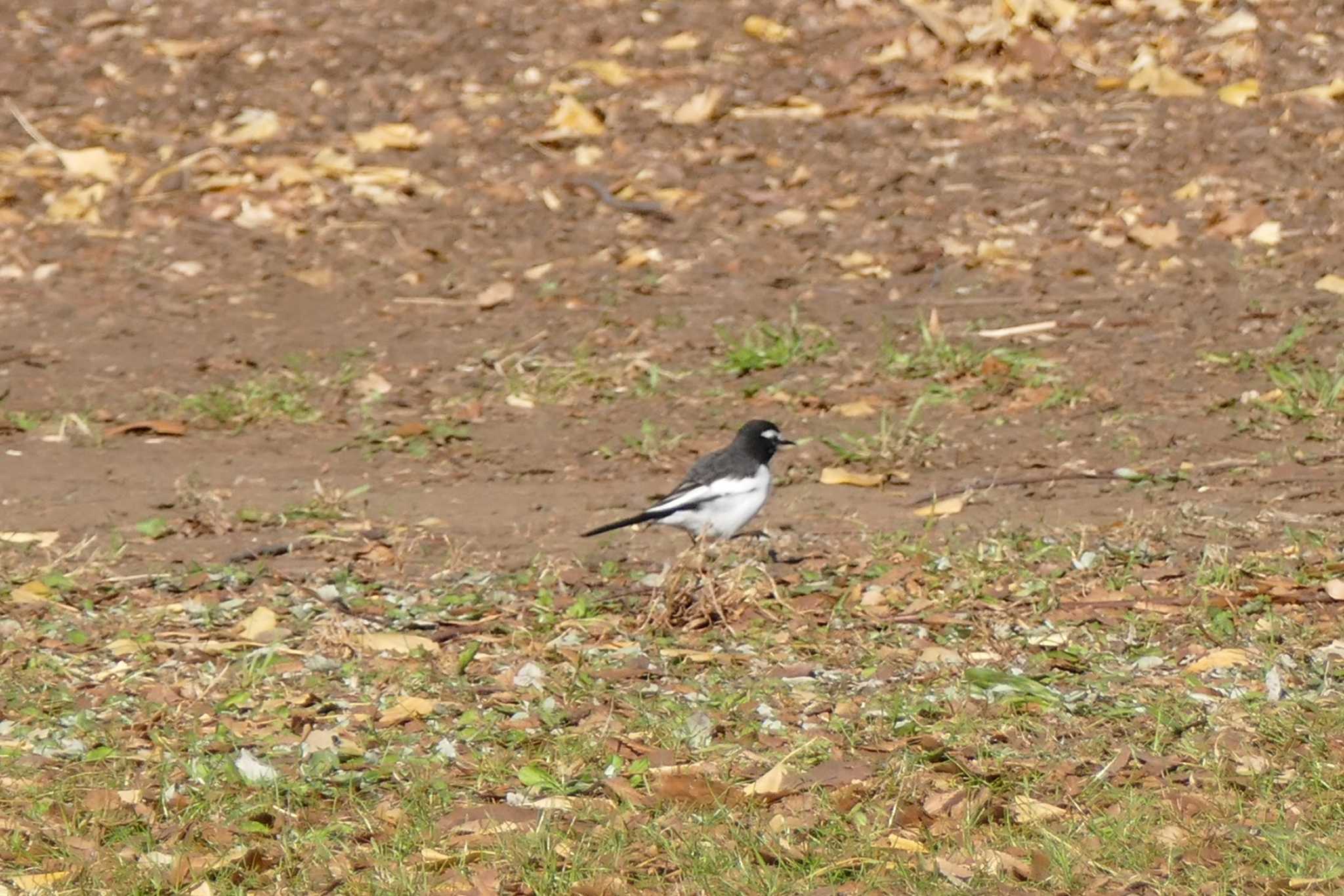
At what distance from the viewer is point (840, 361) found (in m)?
9.80

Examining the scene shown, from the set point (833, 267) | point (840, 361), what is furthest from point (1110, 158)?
point (840, 361)

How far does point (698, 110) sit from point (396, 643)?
6.73 m

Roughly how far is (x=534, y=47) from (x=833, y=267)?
11.5 ft

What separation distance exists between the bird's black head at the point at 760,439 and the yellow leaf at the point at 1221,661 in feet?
7.68

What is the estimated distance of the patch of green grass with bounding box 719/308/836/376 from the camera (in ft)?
32.0

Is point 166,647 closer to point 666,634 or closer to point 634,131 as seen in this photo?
point 666,634

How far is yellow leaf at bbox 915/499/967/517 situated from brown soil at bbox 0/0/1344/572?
0.24ft

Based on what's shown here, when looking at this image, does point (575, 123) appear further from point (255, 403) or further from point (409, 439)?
point (409, 439)

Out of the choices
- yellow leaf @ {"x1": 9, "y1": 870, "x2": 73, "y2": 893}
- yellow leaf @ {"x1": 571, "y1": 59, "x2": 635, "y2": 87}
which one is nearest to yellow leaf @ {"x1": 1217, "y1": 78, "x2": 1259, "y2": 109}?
yellow leaf @ {"x1": 571, "y1": 59, "x2": 635, "y2": 87}

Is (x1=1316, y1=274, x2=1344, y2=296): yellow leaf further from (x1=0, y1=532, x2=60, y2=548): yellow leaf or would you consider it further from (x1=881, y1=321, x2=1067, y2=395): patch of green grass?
(x1=0, y1=532, x2=60, y2=548): yellow leaf

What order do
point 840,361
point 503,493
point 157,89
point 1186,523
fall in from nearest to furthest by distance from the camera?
point 1186,523
point 503,493
point 840,361
point 157,89

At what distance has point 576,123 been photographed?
40.7 ft

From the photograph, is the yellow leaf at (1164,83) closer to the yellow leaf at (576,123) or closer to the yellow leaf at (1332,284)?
the yellow leaf at (1332,284)

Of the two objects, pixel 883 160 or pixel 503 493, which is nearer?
pixel 503 493
